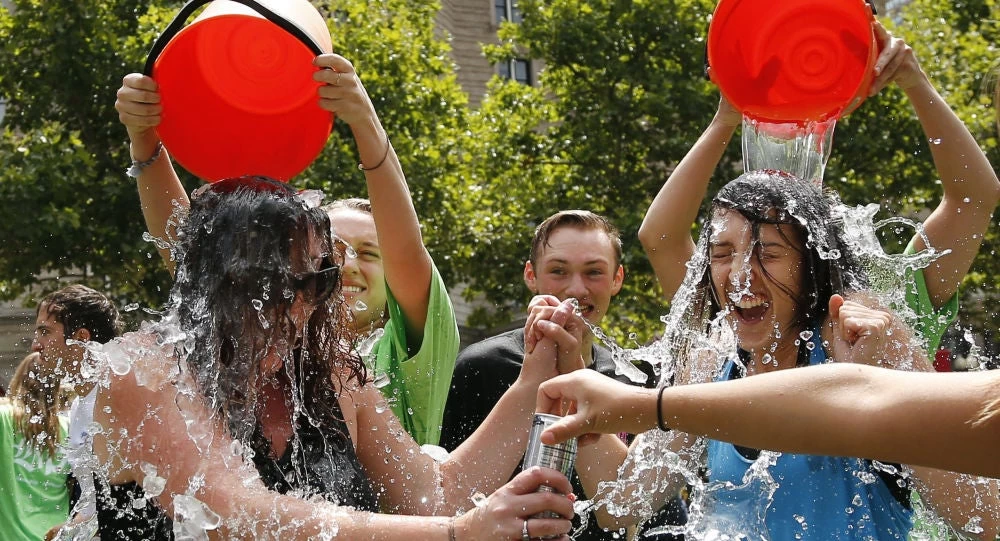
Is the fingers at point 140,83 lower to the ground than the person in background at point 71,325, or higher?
higher

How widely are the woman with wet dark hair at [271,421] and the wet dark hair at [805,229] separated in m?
0.62

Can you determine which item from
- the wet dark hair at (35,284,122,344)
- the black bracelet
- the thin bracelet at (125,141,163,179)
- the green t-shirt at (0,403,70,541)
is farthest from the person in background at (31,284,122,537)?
the black bracelet

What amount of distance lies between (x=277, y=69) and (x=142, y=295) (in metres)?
10.6

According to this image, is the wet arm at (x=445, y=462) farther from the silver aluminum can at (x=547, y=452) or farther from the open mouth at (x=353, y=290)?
the open mouth at (x=353, y=290)

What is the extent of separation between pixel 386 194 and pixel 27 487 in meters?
3.19

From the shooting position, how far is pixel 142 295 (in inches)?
509

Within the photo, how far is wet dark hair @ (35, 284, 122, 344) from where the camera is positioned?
17.1 feet

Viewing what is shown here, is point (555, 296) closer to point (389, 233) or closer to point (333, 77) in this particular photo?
point (389, 233)

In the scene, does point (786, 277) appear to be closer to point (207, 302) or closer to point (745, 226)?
point (745, 226)

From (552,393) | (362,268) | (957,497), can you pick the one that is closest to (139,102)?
(362,268)

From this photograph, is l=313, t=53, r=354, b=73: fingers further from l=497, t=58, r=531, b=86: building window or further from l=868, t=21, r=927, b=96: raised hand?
l=497, t=58, r=531, b=86: building window

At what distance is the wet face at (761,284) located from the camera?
286 centimetres

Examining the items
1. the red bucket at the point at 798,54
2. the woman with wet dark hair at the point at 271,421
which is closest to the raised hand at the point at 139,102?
the woman with wet dark hair at the point at 271,421

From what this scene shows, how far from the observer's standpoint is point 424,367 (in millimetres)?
3230
